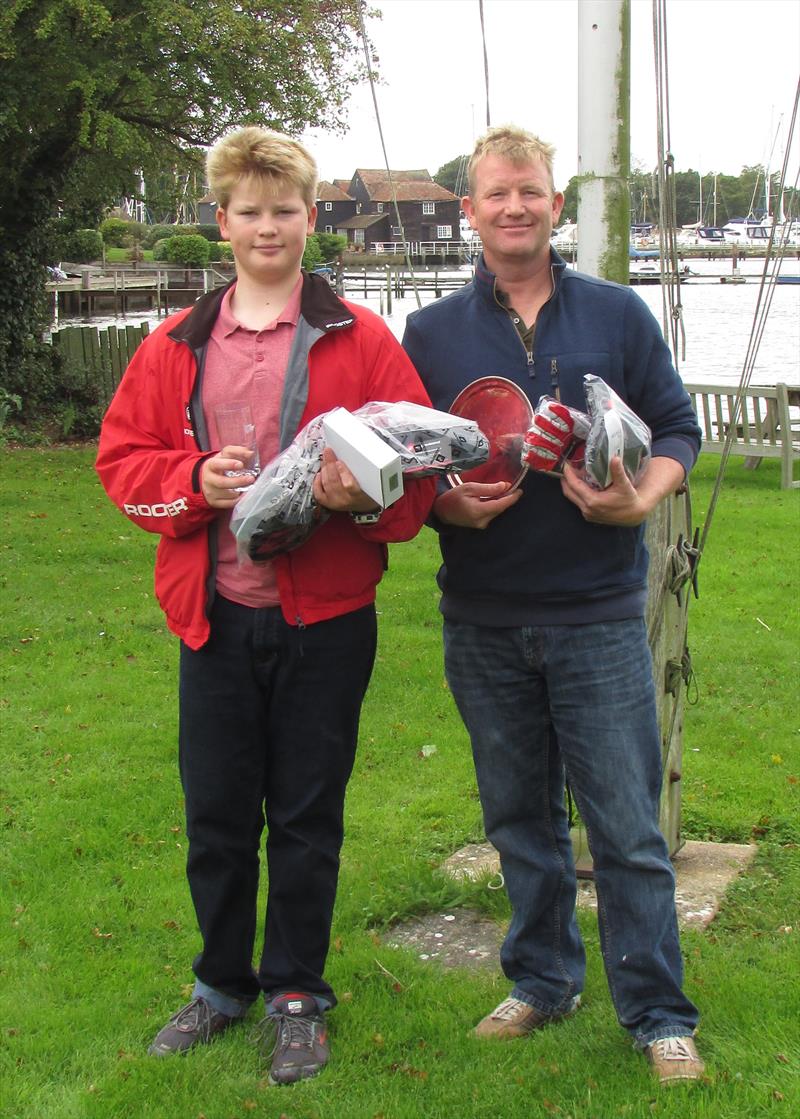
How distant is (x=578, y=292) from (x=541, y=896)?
158 cm

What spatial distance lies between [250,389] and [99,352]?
643 inches

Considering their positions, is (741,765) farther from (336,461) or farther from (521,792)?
(336,461)

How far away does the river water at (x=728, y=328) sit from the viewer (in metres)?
26.3

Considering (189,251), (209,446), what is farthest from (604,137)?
(189,251)

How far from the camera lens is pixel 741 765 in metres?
5.57

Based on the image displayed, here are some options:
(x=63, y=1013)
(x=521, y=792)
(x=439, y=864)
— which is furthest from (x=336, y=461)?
(x=439, y=864)

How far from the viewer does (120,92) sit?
15.7m

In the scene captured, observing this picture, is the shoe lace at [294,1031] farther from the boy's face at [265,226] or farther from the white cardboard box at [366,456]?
the boy's face at [265,226]

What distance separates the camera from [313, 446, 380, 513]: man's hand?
287cm

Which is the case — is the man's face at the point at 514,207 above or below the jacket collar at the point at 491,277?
above

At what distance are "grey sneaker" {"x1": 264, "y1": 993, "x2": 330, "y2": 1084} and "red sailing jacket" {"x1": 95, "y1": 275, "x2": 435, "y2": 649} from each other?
985 mm

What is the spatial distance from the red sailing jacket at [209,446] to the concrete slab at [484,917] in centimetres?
142

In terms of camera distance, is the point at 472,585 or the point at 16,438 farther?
the point at 16,438

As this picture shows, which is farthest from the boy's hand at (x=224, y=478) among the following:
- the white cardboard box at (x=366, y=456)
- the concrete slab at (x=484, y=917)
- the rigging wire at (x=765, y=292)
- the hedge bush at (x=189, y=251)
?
the hedge bush at (x=189, y=251)
